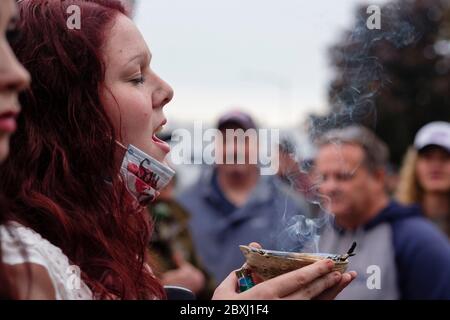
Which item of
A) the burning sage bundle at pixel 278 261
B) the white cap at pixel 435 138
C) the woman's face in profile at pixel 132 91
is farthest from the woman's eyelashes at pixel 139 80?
the white cap at pixel 435 138

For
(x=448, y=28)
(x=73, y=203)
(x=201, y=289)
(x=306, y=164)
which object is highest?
(x=448, y=28)

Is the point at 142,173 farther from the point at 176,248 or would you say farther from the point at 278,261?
the point at 176,248

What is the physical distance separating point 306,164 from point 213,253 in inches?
98.3

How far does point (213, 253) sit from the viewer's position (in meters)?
5.03

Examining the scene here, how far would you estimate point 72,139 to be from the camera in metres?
1.97

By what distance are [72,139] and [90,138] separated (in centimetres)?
5

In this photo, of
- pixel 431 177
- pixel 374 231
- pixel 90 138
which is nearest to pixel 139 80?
pixel 90 138

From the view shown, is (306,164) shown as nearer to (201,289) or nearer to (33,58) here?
(33,58)

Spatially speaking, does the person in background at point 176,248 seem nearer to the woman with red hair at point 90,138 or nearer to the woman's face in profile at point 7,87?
the woman with red hair at point 90,138

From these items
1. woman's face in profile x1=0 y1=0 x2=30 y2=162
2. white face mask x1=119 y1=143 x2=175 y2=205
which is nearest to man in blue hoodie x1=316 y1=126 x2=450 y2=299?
white face mask x1=119 y1=143 x2=175 y2=205

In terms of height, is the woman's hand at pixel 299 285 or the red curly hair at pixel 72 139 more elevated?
the red curly hair at pixel 72 139

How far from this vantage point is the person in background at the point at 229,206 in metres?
4.91

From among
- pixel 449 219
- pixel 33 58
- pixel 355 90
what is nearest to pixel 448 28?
pixel 449 219

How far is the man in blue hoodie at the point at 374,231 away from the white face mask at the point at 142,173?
1.82m
